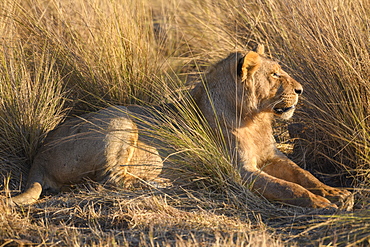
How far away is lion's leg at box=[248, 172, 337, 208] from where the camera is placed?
4148mm

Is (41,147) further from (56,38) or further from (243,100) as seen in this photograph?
(243,100)

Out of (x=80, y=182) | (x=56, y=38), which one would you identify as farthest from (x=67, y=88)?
(x=80, y=182)

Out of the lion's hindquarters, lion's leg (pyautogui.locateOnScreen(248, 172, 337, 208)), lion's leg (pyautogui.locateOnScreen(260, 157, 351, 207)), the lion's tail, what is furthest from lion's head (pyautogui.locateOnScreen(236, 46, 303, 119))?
the lion's tail

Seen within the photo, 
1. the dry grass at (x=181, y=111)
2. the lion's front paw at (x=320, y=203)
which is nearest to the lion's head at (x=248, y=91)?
the dry grass at (x=181, y=111)

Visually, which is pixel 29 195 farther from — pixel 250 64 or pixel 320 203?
pixel 320 203

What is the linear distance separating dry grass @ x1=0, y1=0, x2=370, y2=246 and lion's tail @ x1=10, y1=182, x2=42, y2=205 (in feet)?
0.41

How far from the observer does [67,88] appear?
18.3 feet

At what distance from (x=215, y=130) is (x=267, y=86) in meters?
0.58

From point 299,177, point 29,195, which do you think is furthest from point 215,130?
point 29,195

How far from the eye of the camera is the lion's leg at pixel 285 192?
4148 mm

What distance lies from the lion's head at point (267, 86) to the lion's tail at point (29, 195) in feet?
6.21

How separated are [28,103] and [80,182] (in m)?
0.93

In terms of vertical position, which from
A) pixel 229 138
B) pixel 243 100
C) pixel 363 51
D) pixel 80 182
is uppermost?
pixel 363 51

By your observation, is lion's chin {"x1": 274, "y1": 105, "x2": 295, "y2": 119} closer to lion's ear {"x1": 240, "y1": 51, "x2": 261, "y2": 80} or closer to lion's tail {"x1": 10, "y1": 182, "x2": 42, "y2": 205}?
lion's ear {"x1": 240, "y1": 51, "x2": 261, "y2": 80}
